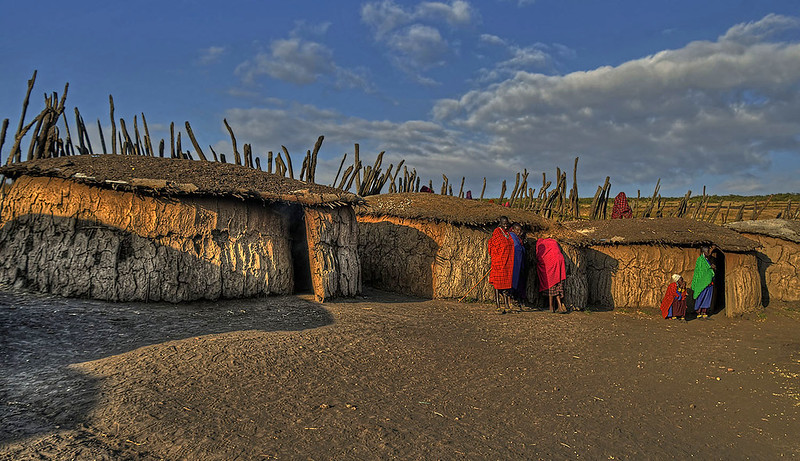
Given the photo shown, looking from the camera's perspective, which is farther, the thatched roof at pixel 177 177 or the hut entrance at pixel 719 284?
the hut entrance at pixel 719 284

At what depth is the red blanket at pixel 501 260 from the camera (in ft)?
32.3

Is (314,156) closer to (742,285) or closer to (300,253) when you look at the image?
(300,253)

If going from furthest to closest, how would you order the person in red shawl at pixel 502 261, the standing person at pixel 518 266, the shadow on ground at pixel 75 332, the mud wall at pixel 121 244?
1. the standing person at pixel 518 266
2. the person in red shawl at pixel 502 261
3. the mud wall at pixel 121 244
4. the shadow on ground at pixel 75 332

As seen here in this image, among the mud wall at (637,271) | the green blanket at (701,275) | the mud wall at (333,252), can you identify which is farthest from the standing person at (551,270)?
the mud wall at (333,252)

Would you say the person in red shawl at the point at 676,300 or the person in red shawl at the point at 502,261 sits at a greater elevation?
the person in red shawl at the point at 502,261

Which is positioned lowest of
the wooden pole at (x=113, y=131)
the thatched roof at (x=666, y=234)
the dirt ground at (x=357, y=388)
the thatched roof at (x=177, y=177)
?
the dirt ground at (x=357, y=388)

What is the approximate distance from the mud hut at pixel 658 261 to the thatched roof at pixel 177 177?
6095 millimetres

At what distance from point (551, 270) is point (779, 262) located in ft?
18.0

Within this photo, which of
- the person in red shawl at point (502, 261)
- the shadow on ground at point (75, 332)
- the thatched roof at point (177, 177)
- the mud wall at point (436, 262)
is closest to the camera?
the shadow on ground at point (75, 332)

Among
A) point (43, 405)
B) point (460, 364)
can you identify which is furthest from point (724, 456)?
point (43, 405)

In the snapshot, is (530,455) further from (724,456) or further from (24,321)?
(24,321)

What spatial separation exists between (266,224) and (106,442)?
17.6 feet

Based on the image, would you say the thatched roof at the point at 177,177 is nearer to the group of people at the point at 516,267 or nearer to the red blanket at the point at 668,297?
the group of people at the point at 516,267

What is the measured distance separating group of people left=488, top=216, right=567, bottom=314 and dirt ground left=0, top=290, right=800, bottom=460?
165 centimetres
